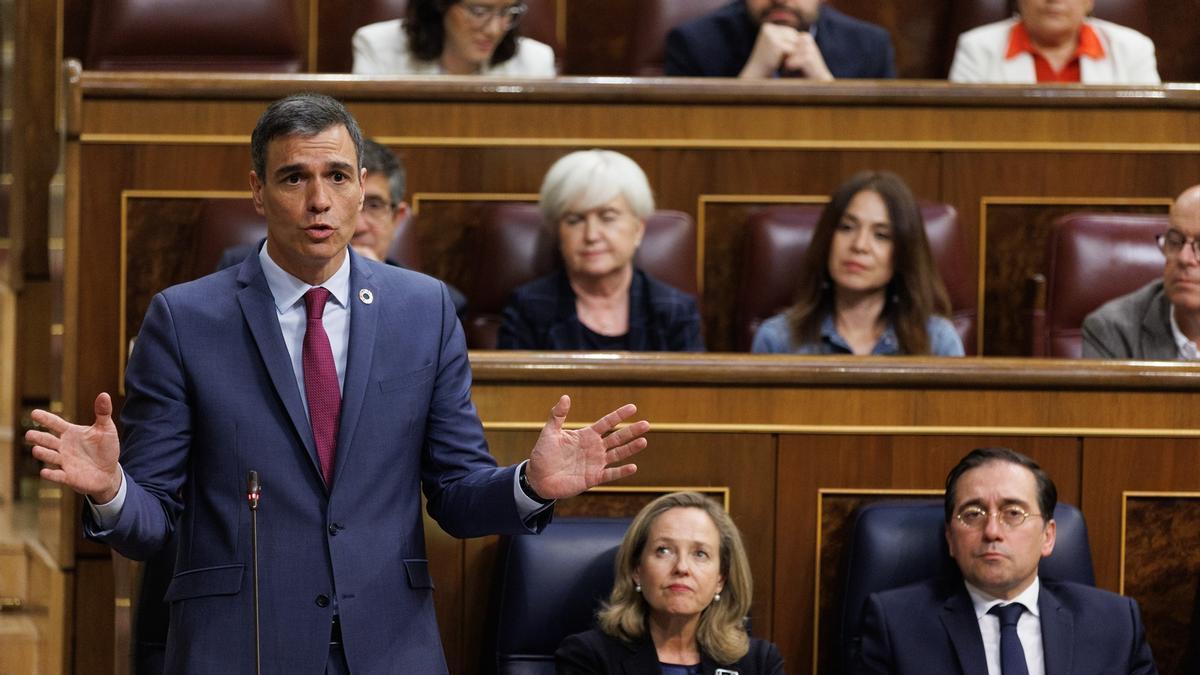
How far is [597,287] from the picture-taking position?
144cm

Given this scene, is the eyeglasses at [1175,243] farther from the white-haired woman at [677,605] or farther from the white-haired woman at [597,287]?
the white-haired woman at [677,605]

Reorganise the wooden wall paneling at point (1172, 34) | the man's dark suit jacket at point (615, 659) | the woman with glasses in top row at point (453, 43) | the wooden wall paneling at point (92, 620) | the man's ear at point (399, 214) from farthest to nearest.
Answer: the wooden wall paneling at point (1172, 34) → the woman with glasses in top row at point (453, 43) → the man's ear at point (399, 214) → the wooden wall paneling at point (92, 620) → the man's dark suit jacket at point (615, 659)

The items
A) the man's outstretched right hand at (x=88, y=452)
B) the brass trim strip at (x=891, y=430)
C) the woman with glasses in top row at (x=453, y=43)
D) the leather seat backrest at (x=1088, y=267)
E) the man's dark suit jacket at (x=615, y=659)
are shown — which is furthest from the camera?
the woman with glasses in top row at (x=453, y=43)

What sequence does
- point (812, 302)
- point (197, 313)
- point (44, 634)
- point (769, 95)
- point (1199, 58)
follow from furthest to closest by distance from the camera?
point (1199, 58), point (769, 95), point (812, 302), point (44, 634), point (197, 313)

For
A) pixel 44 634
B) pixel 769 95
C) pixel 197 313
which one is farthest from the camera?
pixel 769 95

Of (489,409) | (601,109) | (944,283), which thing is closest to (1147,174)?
(944,283)

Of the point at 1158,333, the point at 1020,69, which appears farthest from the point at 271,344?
the point at 1020,69

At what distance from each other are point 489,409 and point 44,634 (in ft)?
1.43

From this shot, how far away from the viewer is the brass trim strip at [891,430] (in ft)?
3.75

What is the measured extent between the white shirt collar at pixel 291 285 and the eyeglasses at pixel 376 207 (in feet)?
1.73

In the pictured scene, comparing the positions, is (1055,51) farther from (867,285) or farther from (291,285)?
(291,285)

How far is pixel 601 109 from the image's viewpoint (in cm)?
155

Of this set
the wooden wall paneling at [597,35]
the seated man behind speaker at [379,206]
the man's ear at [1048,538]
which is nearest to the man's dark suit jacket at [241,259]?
the seated man behind speaker at [379,206]

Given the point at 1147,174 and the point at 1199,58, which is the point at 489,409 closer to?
the point at 1147,174
